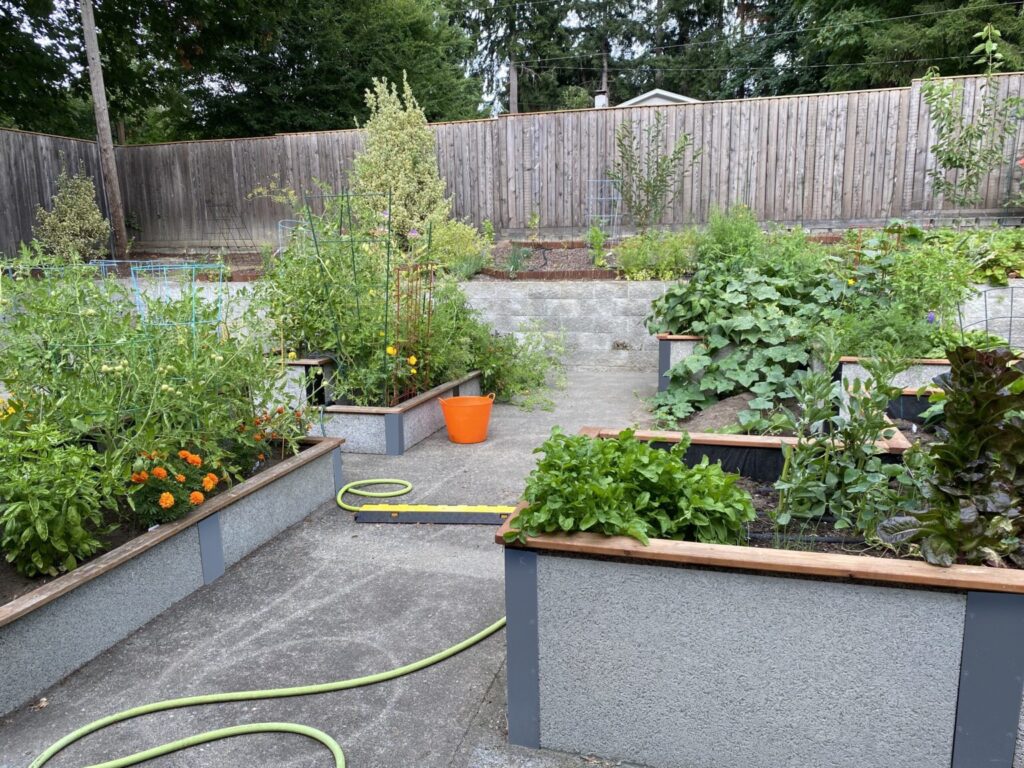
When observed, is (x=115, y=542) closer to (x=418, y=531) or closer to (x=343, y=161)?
(x=418, y=531)

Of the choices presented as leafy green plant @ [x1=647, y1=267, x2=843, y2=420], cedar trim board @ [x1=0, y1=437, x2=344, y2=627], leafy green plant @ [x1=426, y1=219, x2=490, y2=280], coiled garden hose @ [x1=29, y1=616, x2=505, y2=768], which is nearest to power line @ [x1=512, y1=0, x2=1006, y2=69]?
leafy green plant @ [x1=426, y1=219, x2=490, y2=280]

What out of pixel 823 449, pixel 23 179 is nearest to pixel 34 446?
pixel 823 449

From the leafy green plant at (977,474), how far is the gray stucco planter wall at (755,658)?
0.51 ft

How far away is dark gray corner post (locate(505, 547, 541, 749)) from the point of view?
181 cm

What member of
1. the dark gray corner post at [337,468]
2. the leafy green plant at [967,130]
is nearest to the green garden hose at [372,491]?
the dark gray corner post at [337,468]

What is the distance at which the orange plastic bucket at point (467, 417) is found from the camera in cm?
467

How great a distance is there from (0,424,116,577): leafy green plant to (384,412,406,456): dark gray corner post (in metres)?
2.21

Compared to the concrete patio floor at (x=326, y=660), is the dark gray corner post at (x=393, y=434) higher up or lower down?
higher up

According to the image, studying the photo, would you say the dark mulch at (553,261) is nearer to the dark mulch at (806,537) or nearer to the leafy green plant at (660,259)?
the leafy green plant at (660,259)

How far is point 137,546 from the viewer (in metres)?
2.53

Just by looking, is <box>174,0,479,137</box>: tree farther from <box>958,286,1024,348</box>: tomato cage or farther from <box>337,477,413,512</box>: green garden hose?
<box>337,477,413,512</box>: green garden hose

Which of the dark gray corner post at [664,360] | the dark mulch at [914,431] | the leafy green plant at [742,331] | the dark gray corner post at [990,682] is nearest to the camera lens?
the dark gray corner post at [990,682]

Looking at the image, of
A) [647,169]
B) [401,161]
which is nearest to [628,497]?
[401,161]

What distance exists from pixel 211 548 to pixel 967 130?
9149mm
